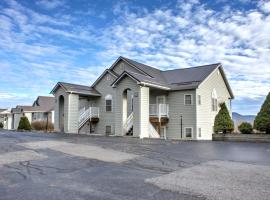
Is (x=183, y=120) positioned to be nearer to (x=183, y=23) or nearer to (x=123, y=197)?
(x=183, y=23)

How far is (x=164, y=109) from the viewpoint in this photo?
961 inches

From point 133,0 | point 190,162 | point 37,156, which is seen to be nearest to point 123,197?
point 190,162

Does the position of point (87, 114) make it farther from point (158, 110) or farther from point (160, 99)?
point (158, 110)

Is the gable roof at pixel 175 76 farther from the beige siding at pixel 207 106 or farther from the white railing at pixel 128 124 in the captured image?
the white railing at pixel 128 124

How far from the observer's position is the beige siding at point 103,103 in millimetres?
27977

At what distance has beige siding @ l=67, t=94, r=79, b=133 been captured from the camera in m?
26.8

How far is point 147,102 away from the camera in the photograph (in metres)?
22.2

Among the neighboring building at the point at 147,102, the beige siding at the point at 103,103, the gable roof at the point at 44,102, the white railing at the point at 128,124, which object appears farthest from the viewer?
the gable roof at the point at 44,102

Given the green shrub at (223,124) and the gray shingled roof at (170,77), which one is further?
the gray shingled roof at (170,77)

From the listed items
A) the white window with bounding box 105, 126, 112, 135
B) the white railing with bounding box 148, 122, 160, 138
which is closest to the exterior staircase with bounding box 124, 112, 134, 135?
the white railing with bounding box 148, 122, 160, 138

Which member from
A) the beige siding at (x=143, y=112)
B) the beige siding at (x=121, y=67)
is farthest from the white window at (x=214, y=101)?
the beige siding at (x=121, y=67)

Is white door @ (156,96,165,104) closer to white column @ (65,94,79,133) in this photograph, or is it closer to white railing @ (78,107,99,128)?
white railing @ (78,107,99,128)

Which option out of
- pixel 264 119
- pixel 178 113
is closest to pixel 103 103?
pixel 178 113

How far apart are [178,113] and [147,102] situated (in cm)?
352
